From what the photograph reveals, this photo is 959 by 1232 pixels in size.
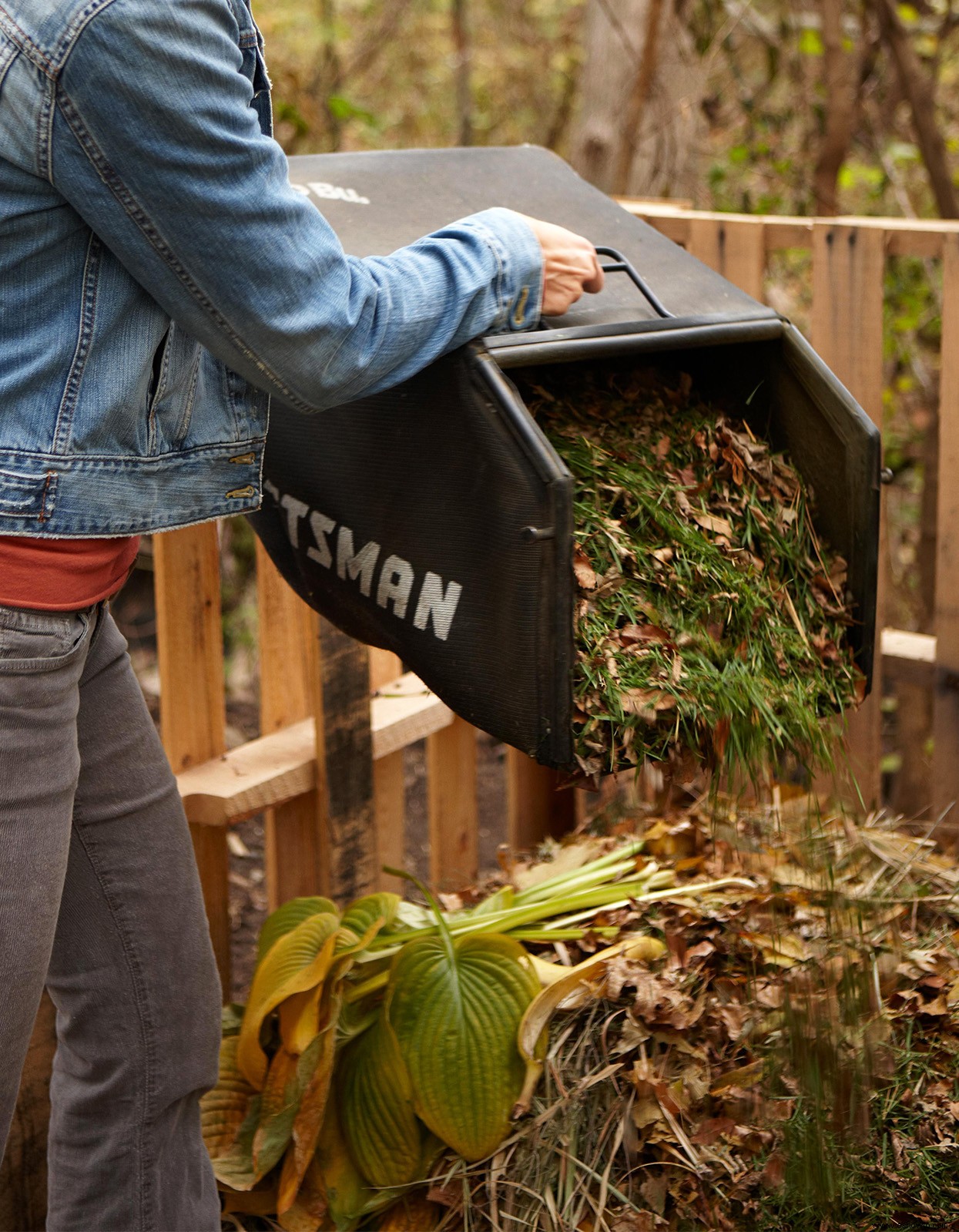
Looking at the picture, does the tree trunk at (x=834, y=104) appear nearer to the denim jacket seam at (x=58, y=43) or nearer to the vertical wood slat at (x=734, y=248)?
the vertical wood slat at (x=734, y=248)

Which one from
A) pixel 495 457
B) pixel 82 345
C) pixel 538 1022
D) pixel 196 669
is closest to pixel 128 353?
pixel 82 345

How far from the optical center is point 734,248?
289cm

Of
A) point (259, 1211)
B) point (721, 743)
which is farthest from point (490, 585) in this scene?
point (259, 1211)

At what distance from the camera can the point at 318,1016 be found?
83.7 inches

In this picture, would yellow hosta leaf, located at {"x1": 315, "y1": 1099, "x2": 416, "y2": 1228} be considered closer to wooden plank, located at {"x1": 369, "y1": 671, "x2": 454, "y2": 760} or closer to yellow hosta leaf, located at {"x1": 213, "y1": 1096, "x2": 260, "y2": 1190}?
yellow hosta leaf, located at {"x1": 213, "y1": 1096, "x2": 260, "y2": 1190}

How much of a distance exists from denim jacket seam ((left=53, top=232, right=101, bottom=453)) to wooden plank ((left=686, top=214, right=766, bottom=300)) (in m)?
1.86

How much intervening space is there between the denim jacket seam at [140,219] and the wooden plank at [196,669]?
41.3 inches

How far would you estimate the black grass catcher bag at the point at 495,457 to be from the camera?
4.90 ft

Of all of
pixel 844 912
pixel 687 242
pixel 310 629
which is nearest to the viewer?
pixel 844 912

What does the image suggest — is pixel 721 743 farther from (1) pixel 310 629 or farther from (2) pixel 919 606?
(2) pixel 919 606

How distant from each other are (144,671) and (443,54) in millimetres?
6917

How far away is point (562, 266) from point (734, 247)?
141cm

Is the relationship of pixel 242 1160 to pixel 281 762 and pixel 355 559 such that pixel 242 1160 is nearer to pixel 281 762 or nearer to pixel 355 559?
pixel 281 762

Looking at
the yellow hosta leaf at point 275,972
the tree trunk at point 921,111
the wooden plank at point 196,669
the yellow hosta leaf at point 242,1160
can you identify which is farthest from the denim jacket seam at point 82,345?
the tree trunk at point 921,111
